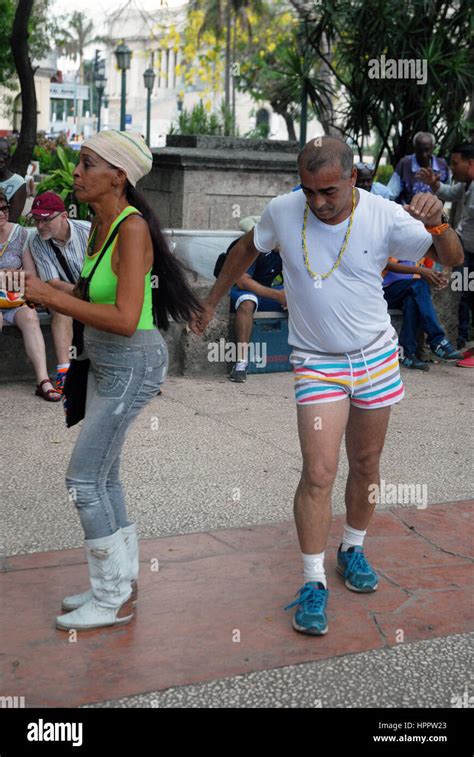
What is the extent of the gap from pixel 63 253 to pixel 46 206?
0.35m

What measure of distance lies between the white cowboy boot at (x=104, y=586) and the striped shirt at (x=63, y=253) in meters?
3.67

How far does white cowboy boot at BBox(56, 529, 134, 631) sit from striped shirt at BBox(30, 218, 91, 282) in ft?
12.0

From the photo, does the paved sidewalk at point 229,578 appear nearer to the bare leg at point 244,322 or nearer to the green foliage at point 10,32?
the bare leg at point 244,322

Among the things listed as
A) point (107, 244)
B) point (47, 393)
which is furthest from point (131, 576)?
point (47, 393)

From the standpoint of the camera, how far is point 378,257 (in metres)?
3.75

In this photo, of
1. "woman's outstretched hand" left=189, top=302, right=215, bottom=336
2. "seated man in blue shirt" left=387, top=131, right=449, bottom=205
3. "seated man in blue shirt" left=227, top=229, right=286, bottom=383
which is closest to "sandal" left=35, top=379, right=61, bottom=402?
"seated man in blue shirt" left=227, top=229, right=286, bottom=383

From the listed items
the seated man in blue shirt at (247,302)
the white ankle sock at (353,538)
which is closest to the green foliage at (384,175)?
the seated man in blue shirt at (247,302)

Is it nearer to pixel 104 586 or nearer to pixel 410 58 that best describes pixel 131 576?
pixel 104 586

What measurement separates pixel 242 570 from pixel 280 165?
7.46m

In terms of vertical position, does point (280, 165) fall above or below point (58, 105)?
below

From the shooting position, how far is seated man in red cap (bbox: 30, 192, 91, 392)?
6922mm

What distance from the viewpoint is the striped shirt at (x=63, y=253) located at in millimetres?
7055

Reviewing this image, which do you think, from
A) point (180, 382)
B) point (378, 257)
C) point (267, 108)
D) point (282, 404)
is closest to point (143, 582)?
point (378, 257)
